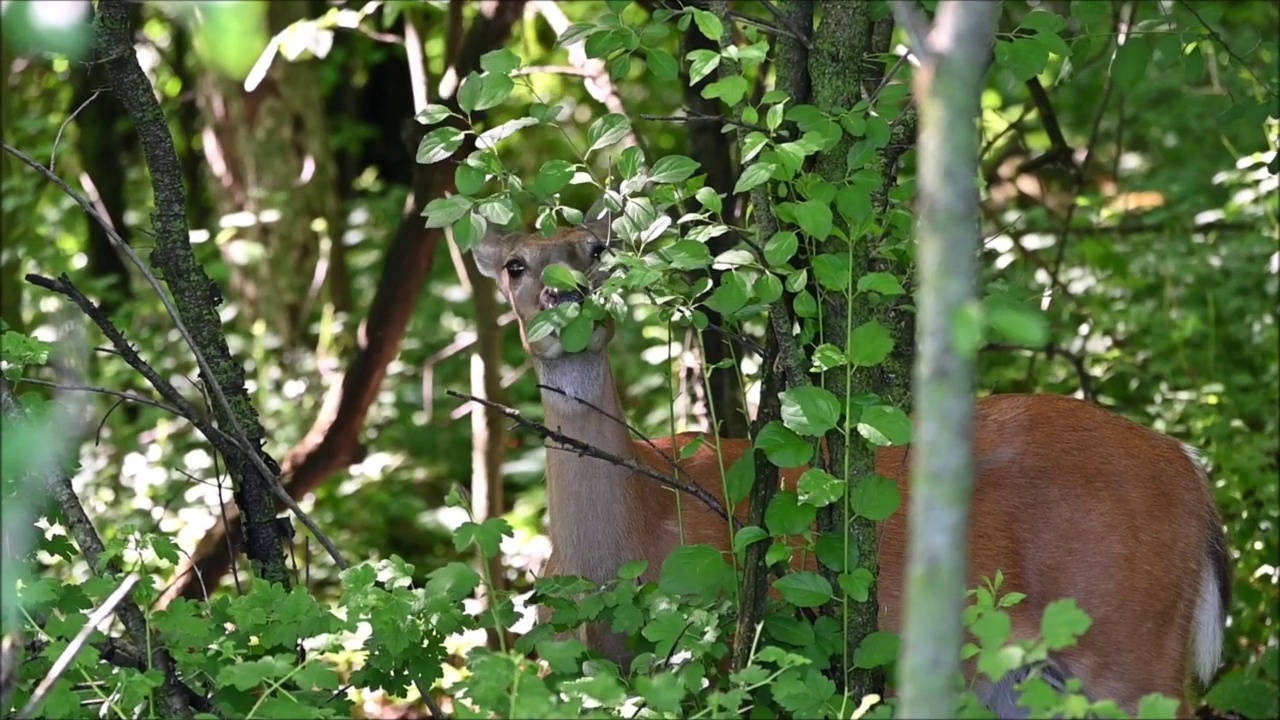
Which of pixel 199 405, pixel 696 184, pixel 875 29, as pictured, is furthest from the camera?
pixel 199 405

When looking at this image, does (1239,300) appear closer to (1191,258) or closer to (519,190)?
(1191,258)

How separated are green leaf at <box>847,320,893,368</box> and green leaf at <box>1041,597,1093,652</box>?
834 mm

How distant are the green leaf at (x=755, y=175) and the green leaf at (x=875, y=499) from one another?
0.71 metres

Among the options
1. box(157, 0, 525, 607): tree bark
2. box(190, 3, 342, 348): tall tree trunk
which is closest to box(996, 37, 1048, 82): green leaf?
box(157, 0, 525, 607): tree bark

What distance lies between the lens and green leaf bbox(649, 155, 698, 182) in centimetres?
351

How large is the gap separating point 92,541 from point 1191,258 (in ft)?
19.9

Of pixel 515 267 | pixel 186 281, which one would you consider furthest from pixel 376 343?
pixel 186 281

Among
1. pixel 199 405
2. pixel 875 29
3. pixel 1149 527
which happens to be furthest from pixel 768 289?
pixel 199 405

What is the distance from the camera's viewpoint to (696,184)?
3699 mm

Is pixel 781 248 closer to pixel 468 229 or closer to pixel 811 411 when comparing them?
pixel 811 411

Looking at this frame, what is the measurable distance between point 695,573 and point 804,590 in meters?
0.27

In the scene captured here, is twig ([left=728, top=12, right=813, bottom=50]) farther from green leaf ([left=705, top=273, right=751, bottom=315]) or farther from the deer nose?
the deer nose

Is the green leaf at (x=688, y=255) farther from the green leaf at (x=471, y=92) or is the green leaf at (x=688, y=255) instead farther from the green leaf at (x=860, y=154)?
the green leaf at (x=471, y=92)

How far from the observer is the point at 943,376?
216cm
